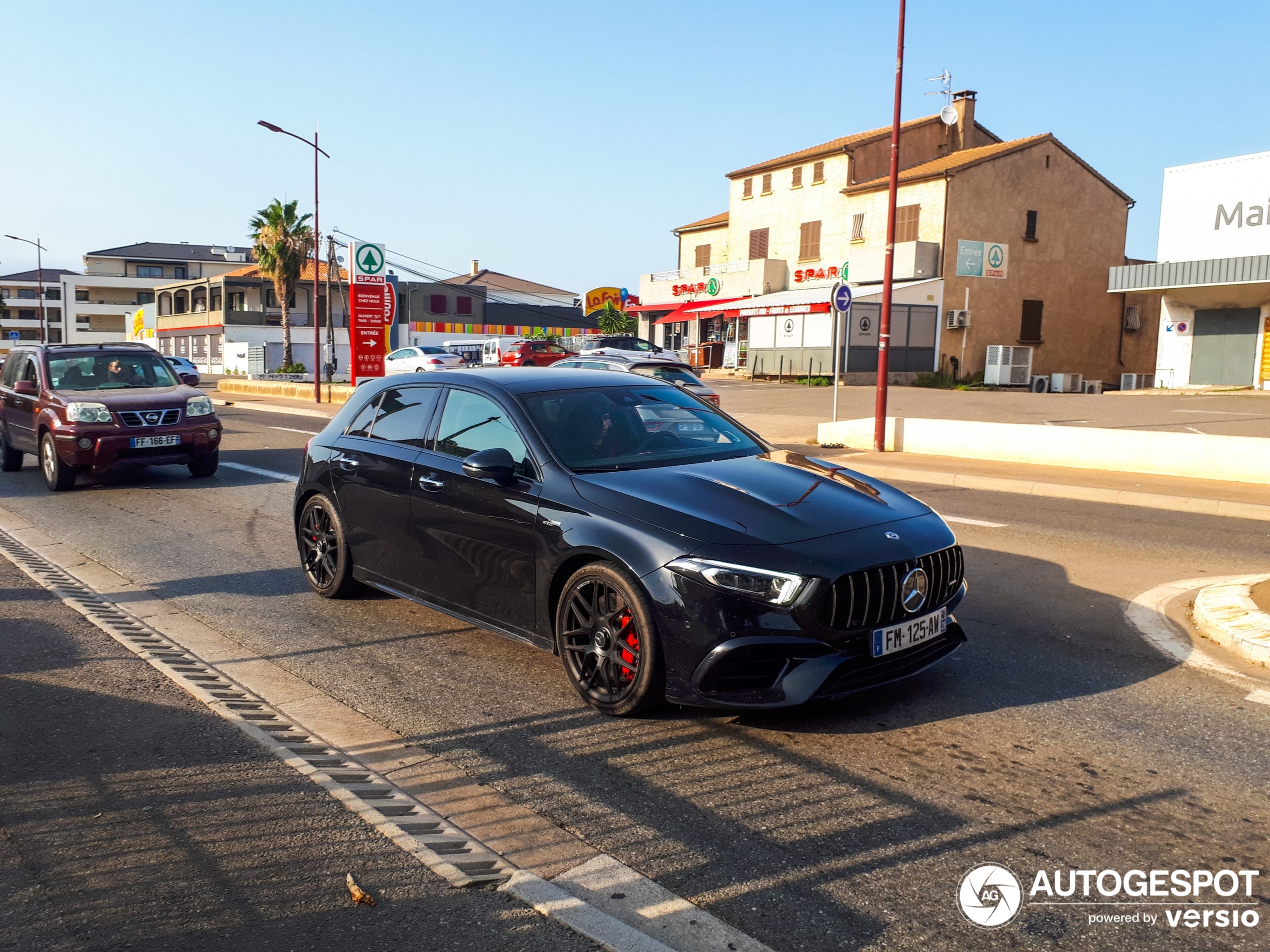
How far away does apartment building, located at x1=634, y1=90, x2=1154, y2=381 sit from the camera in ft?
134

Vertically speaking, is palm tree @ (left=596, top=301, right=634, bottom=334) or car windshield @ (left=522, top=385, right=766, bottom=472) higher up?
palm tree @ (left=596, top=301, right=634, bottom=334)

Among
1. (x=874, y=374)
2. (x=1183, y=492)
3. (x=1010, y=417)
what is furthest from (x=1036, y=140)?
(x=1183, y=492)

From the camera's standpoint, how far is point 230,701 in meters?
4.93

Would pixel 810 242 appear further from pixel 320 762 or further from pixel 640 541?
pixel 320 762

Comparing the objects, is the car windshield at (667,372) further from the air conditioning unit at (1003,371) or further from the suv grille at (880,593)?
the air conditioning unit at (1003,371)

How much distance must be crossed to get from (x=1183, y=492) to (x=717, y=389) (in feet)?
77.6

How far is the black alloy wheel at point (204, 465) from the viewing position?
1314 cm

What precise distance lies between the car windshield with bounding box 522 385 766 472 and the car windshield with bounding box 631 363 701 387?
1118cm

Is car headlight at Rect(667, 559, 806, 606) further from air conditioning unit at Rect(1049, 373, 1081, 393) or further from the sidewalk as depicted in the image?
air conditioning unit at Rect(1049, 373, 1081, 393)

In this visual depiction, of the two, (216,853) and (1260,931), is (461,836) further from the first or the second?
(1260,931)

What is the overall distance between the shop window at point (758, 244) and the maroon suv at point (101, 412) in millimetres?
39352

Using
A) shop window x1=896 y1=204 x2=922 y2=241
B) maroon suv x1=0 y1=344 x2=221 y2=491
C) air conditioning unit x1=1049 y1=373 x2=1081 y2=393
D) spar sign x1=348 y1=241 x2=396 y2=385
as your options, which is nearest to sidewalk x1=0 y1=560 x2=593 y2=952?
maroon suv x1=0 y1=344 x2=221 y2=491

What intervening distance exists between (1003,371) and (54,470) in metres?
35.6

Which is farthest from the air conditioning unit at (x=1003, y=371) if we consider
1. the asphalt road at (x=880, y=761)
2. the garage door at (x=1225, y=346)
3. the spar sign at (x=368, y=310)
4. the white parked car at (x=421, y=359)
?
the asphalt road at (x=880, y=761)
